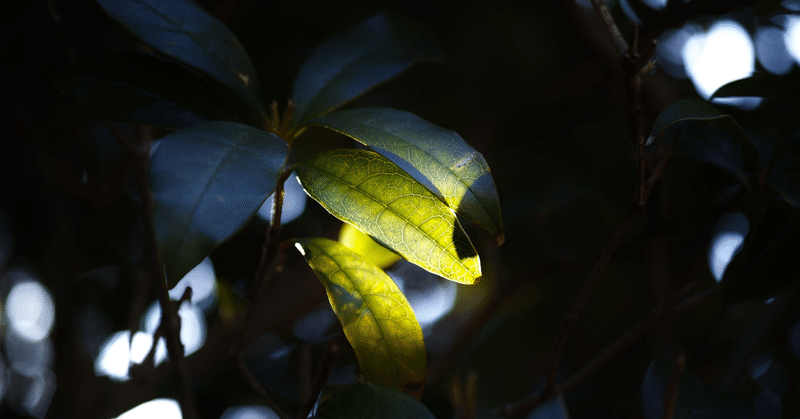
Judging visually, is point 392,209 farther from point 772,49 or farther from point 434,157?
point 772,49

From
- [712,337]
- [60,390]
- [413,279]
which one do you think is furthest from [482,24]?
[60,390]

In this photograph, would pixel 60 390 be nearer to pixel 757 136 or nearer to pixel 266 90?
pixel 266 90

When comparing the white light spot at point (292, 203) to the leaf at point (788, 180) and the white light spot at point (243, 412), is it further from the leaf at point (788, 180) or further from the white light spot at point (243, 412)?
the leaf at point (788, 180)

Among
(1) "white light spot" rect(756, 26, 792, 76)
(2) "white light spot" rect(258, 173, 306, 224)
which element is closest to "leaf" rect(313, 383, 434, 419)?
(2) "white light spot" rect(258, 173, 306, 224)

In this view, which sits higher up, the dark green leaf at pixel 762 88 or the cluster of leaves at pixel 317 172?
the dark green leaf at pixel 762 88

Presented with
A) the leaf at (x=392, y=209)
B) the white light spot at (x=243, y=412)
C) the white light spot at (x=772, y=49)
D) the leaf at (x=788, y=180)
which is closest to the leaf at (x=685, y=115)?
the leaf at (x=788, y=180)

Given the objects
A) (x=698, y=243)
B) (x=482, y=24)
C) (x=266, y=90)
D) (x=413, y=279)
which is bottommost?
(x=413, y=279)
